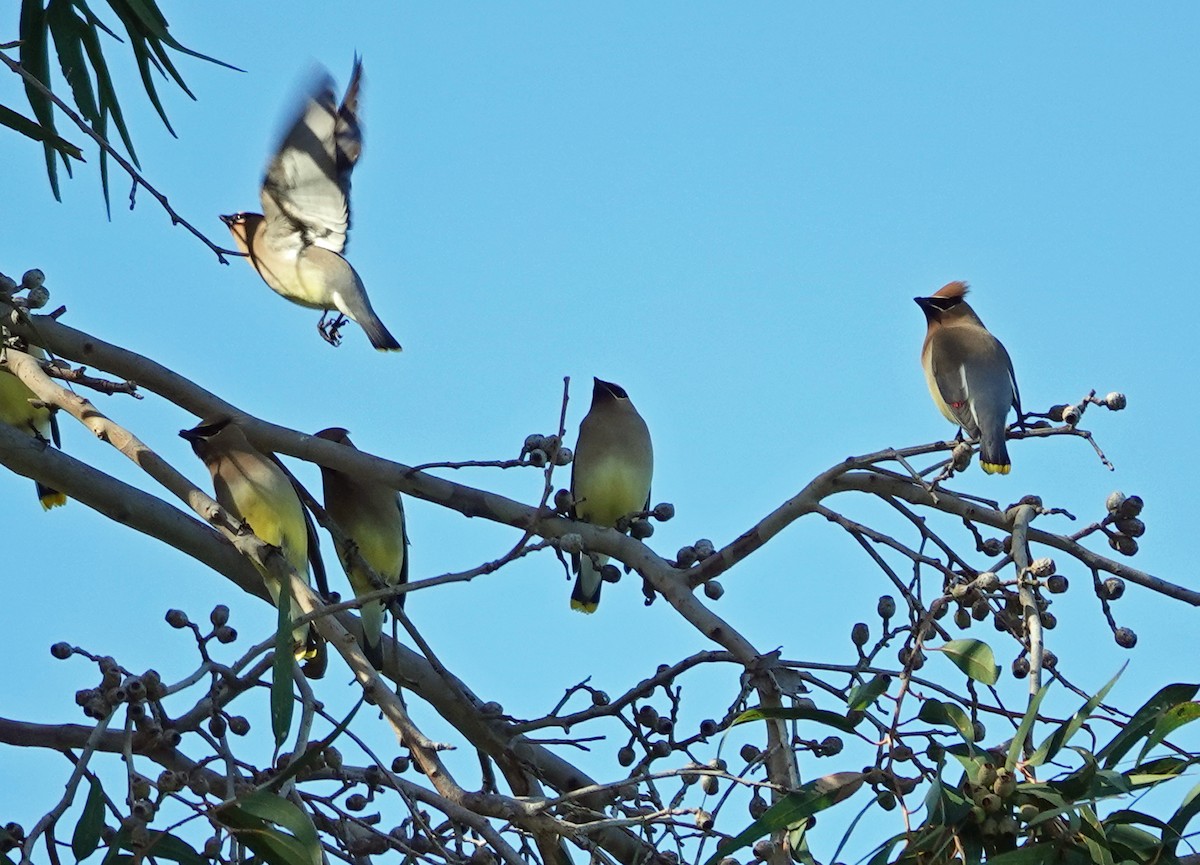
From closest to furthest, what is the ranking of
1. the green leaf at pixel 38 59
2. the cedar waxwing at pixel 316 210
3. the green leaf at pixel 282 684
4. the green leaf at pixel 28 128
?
the green leaf at pixel 282 684 → the green leaf at pixel 28 128 → the green leaf at pixel 38 59 → the cedar waxwing at pixel 316 210

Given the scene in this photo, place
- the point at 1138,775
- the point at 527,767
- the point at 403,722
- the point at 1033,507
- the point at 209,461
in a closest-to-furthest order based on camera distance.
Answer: the point at 1138,775 < the point at 403,722 < the point at 1033,507 < the point at 527,767 < the point at 209,461

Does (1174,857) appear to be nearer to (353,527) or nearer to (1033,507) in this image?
(1033,507)

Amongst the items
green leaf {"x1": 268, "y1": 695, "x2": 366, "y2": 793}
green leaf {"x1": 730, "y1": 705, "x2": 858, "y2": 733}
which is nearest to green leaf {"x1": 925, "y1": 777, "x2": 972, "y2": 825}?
green leaf {"x1": 730, "y1": 705, "x2": 858, "y2": 733}

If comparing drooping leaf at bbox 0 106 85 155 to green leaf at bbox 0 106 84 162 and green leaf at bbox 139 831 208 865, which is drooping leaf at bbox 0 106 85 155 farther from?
green leaf at bbox 139 831 208 865

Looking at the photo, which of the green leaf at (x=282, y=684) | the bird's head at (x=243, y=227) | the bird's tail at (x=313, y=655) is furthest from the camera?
the bird's head at (x=243, y=227)

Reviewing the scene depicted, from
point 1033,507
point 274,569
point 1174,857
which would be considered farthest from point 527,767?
point 1174,857

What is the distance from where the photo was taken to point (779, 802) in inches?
108

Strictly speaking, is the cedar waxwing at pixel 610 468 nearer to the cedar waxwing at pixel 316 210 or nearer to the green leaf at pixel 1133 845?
the cedar waxwing at pixel 316 210

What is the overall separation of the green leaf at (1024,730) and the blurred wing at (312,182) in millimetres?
3971

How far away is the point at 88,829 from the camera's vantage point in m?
2.86

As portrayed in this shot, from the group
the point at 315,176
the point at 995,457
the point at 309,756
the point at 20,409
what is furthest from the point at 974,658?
the point at 20,409

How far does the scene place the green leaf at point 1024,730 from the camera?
253 centimetres

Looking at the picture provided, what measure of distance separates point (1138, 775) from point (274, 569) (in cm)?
172

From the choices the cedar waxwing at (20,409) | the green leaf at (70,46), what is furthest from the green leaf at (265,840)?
the cedar waxwing at (20,409)
